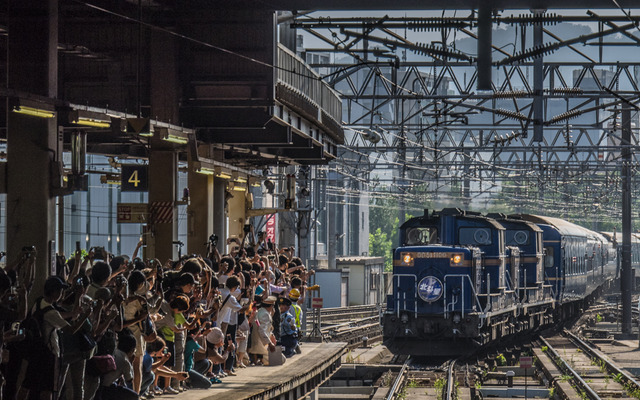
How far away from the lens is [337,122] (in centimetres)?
2916

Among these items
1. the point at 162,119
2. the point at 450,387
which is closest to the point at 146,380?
the point at 162,119

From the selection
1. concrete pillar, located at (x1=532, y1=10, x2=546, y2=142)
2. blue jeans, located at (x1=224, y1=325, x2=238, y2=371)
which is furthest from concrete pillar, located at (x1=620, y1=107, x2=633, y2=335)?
blue jeans, located at (x1=224, y1=325, x2=238, y2=371)

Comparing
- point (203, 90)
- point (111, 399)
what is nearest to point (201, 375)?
point (111, 399)

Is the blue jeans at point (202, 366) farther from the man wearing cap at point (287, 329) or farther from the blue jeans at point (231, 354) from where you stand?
the man wearing cap at point (287, 329)

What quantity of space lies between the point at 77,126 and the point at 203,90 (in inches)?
179

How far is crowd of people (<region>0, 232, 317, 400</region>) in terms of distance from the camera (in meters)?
9.48

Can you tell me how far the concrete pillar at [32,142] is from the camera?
1481cm

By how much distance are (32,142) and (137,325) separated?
15.9 ft

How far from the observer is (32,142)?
1484 centimetres

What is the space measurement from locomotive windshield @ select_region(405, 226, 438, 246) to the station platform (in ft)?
22.8

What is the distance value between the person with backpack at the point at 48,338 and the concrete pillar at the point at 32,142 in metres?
5.27

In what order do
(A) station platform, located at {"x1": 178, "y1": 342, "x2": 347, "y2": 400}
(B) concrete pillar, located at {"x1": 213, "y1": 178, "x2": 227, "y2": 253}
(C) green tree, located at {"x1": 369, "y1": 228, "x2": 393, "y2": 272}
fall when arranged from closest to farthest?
(A) station platform, located at {"x1": 178, "y1": 342, "x2": 347, "y2": 400}
(B) concrete pillar, located at {"x1": 213, "y1": 178, "x2": 227, "y2": 253}
(C) green tree, located at {"x1": 369, "y1": 228, "x2": 393, "y2": 272}

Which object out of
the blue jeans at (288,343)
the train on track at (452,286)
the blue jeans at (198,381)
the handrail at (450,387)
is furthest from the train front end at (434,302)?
the blue jeans at (198,381)

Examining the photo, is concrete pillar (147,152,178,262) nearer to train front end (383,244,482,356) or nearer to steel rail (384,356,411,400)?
steel rail (384,356,411,400)
